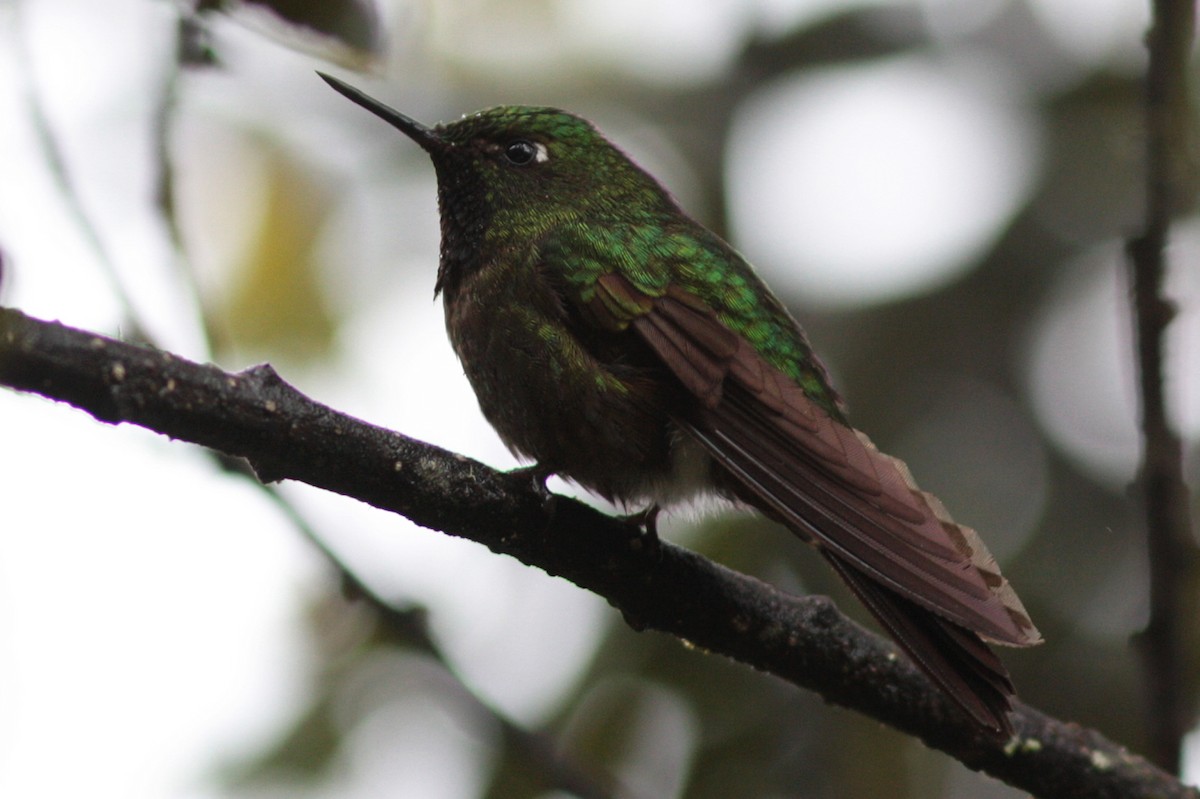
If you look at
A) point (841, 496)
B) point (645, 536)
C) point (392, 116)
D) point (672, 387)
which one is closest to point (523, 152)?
point (392, 116)

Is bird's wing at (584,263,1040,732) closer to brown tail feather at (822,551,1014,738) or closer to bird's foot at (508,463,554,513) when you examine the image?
brown tail feather at (822,551,1014,738)

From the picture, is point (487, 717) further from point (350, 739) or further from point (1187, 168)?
point (1187, 168)

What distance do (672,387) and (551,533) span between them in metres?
0.72

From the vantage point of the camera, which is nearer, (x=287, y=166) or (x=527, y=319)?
(x=527, y=319)

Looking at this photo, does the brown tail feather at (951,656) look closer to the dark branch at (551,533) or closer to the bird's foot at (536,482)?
the dark branch at (551,533)

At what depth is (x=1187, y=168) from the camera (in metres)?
3.65

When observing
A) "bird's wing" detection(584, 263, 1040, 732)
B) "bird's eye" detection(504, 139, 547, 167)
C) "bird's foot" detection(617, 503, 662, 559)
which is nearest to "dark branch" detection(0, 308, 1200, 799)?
"bird's foot" detection(617, 503, 662, 559)

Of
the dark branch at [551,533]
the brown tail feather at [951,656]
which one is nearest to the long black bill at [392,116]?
the dark branch at [551,533]

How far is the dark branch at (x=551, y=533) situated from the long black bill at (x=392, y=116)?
1759 millimetres

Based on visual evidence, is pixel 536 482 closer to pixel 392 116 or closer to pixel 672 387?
pixel 672 387

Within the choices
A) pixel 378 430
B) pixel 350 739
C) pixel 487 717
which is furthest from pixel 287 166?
pixel 378 430

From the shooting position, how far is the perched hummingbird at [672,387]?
291 cm

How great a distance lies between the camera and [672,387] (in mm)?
3453

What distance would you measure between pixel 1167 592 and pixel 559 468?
1.61 meters
